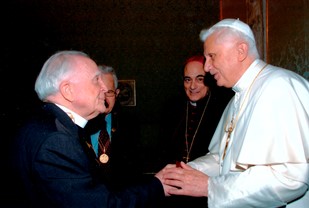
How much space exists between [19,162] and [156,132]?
3102 mm

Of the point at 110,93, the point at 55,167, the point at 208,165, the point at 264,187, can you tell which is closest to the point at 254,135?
A: the point at 264,187

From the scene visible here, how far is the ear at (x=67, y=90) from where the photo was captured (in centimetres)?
177

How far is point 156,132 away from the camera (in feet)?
15.1

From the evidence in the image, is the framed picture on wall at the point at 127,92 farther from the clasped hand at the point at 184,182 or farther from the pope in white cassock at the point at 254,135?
the clasped hand at the point at 184,182

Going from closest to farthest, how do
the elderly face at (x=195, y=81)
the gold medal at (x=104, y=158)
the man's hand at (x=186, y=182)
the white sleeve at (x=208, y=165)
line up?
the man's hand at (x=186, y=182)
the white sleeve at (x=208, y=165)
the gold medal at (x=104, y=158)
the elderly face at (x=195, y=81)

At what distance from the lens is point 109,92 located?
3094mm

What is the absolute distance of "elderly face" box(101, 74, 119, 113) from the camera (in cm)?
305

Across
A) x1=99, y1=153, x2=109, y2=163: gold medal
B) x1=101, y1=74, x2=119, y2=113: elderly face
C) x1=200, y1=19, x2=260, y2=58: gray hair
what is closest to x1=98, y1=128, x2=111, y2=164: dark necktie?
x1=99, y1=153, x2=109, y2=163: gold medal

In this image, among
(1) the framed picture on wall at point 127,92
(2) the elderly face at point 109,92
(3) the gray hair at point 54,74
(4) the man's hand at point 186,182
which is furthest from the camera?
(1) the framed picture on wall at point 127,92

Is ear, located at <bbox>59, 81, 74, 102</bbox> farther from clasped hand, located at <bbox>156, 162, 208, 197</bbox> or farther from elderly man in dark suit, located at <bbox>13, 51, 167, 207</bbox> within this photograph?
clasped hand, located at <bbox>156, 162, 208, 197</bbox>

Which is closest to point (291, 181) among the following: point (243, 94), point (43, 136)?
point (243, 94)

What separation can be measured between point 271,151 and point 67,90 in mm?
1263

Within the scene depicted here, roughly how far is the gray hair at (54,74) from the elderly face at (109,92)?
1.22 m

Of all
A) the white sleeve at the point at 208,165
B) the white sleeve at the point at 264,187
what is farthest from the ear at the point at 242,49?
the white sleeve at the point at 208,165
